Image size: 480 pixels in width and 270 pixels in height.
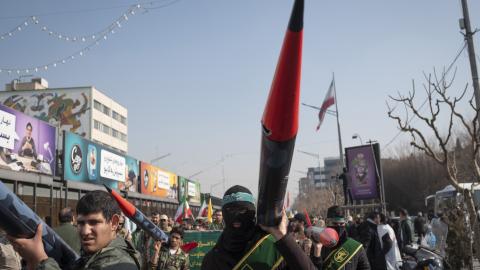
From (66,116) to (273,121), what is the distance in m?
61.9

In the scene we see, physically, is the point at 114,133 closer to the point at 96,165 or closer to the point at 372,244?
the point at 96,165

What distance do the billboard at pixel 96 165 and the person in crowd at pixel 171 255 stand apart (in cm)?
923

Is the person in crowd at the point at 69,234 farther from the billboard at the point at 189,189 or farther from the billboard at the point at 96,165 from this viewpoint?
the billboard at the point at 189,189

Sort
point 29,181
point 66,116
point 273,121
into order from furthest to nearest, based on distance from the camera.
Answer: point 66,116 → point 29,181 → point 273,121

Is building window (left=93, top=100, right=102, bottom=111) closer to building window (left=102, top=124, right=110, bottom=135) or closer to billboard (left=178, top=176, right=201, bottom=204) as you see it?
building window (left=102, top=124, right=110, bottom=135)

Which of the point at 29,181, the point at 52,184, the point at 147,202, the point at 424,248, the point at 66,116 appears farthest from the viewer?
the point at 66,116

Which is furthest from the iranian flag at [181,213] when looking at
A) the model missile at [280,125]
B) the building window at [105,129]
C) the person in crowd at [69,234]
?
the building window at [105,129]

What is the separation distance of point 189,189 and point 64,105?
2282 cm

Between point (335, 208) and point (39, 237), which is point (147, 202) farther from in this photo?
point (39, 237)

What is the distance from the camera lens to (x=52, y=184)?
18.3 meters

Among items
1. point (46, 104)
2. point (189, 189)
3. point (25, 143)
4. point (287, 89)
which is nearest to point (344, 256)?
point (287, 89)

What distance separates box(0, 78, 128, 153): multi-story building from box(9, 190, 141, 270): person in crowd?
5470 cm

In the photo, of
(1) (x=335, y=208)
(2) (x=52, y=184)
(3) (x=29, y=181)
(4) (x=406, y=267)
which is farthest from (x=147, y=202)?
(1) (x=335, y=208)

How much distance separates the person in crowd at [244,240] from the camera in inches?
107
